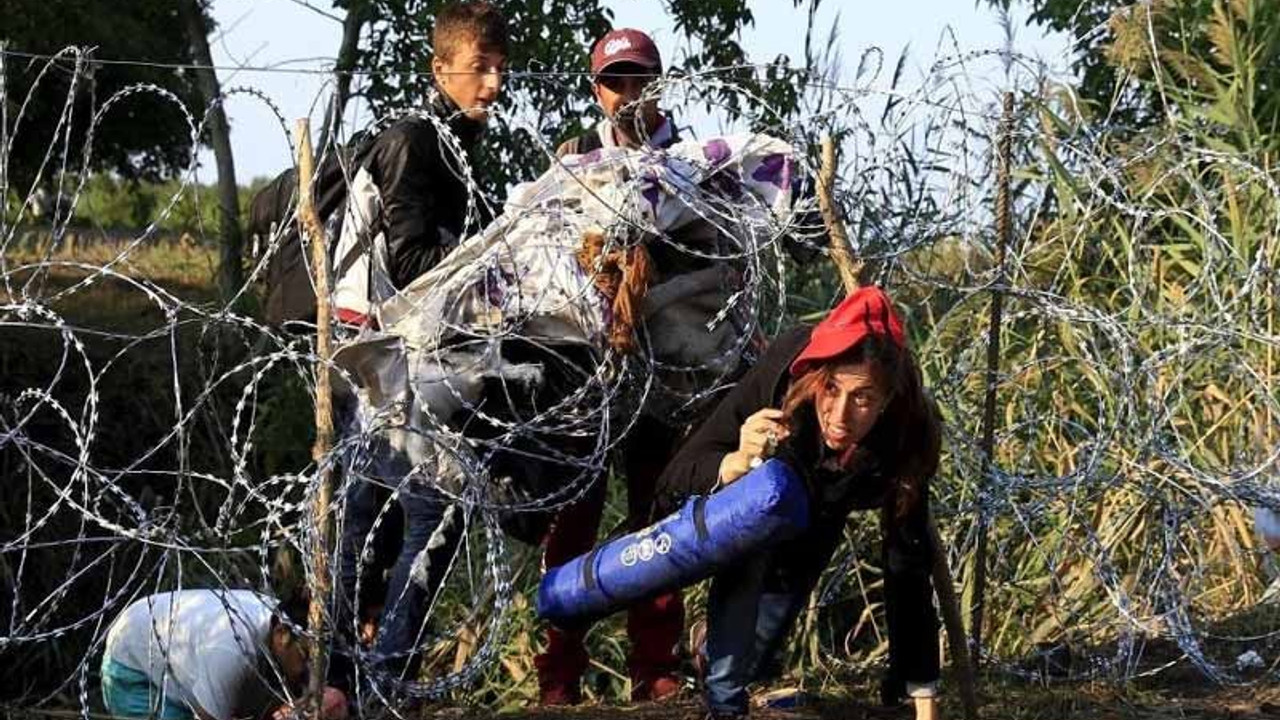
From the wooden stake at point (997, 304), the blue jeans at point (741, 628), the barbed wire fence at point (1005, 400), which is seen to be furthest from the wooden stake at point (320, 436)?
the wooden stake at point (997, 304)

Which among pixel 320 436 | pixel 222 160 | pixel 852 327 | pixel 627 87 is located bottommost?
pixel 320 436

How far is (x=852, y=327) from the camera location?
13.1 ft

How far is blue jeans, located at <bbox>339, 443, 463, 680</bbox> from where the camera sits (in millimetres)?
4395

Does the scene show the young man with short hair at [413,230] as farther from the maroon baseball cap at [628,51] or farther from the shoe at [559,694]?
the shoe at [559,694]

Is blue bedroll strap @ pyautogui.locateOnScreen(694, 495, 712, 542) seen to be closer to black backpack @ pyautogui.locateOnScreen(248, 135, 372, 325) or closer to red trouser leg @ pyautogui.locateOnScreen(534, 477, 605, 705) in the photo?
red trouser leg @ pyautogui.locateOnScreen(534, 477, 605, 705)

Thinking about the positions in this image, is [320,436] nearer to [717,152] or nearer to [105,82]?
[717,152]

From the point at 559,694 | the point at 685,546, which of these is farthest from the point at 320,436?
the point at 559,694

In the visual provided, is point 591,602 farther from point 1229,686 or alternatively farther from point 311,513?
point 1229,686

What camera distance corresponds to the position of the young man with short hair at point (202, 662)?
15.1ft

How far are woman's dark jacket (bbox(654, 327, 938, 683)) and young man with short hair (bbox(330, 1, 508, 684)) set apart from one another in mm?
509

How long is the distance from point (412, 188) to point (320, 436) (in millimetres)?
662

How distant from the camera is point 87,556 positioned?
9.13 m

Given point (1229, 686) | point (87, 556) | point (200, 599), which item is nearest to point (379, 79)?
point (87, 556)

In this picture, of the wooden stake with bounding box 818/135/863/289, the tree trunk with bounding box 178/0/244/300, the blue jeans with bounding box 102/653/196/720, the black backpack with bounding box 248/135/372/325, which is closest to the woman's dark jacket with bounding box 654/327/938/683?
the wooden stake with bounding box 818/135/863/289
